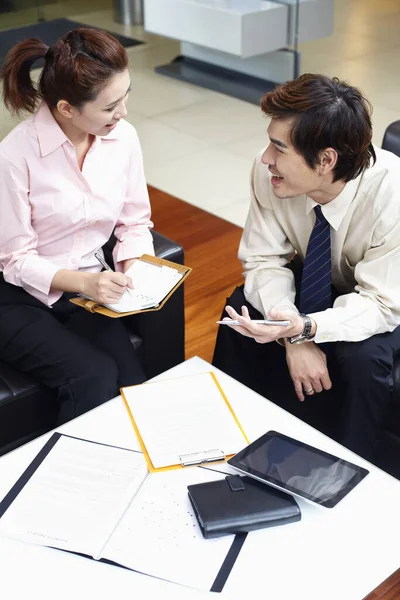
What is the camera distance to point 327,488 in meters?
1.54

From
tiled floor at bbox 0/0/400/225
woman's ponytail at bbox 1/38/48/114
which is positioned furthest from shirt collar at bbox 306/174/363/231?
tiled floor at bbox 0/0/400/225

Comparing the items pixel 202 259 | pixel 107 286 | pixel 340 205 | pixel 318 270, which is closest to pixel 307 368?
pixel 318 270

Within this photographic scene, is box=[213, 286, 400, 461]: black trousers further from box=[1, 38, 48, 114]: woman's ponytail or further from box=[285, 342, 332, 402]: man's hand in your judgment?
box=[1, 38, 48, 114]: woman's ponytail

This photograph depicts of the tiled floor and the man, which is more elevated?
the man

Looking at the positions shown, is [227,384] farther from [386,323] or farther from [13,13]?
[13,13]

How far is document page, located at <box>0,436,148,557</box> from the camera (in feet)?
4.80

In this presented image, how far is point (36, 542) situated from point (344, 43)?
16.8 feet

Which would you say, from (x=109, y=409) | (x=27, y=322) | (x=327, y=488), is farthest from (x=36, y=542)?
(x=27, y=322)

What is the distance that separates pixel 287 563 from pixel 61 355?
Result: 83 cm

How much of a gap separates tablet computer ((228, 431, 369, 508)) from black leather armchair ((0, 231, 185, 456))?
659 millimetres

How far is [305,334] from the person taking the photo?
2002 millimetres

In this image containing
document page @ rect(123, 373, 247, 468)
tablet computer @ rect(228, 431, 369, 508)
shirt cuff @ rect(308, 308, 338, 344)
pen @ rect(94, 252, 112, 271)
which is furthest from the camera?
pen @ rect(94, 252, 112, 271)

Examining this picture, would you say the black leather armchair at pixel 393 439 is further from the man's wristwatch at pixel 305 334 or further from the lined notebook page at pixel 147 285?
the lined notebook page at pixel 147 285

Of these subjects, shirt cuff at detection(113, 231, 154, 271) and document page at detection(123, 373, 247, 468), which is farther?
shirt cuff at detection(113, 231, 154, 271)
